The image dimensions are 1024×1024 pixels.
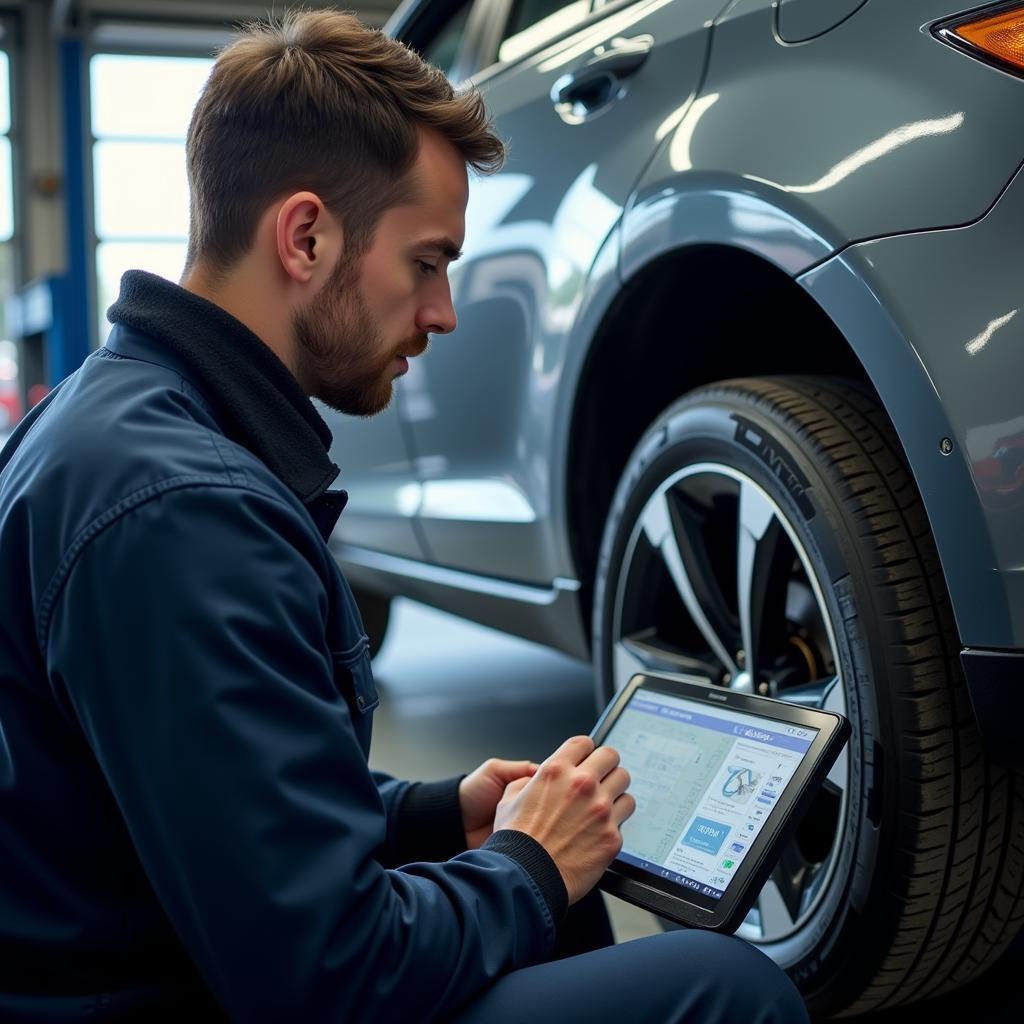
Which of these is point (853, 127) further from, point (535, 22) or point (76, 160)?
point (76, 160)

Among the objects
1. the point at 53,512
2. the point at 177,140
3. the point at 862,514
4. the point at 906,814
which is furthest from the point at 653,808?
the point at 177,140


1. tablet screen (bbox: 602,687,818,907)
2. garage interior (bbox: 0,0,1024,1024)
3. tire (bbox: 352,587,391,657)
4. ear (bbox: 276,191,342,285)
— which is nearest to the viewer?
ear (bbox: 276,191,342,285)

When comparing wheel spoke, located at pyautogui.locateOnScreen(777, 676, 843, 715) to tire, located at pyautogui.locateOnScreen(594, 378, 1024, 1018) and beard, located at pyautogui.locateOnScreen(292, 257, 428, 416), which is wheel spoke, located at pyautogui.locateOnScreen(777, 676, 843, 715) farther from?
beard, located at pyautogui.locateOnScreen(292, 257, 428, 416)

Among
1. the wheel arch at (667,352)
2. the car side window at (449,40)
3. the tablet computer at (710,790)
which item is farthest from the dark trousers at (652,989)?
the car side window at (449,40)

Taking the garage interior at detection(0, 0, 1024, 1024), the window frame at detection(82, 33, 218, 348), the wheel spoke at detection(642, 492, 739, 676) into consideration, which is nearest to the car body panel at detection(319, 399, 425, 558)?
the wheel spoke at detection(642, 492, 739, 676)

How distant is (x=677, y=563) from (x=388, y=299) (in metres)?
0.55

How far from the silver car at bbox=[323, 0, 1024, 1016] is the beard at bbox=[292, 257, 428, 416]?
40 centimetres

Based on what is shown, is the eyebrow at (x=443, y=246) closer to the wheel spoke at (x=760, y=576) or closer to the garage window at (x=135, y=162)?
the wheel spoke at (x=760, y=576)

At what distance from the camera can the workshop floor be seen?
2.45m

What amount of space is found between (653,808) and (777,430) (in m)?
0.38

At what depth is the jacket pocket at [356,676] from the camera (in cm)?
88

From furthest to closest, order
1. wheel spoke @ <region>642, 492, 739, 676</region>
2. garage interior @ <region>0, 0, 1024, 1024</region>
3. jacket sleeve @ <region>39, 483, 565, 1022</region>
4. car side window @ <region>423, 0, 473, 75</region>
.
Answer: garage interior @ <region>0, 0, 1024, 1024</region>, car side window @ <region>423, 0, 473, 75</region>, wheel spoke @ <region>642, 492, 739, 676</region>, jacket sleeve @ <region>39, 483, 565, 1022</region>

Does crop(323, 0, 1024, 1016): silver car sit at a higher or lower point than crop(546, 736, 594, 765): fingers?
higher

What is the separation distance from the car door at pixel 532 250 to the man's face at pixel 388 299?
454 mm
